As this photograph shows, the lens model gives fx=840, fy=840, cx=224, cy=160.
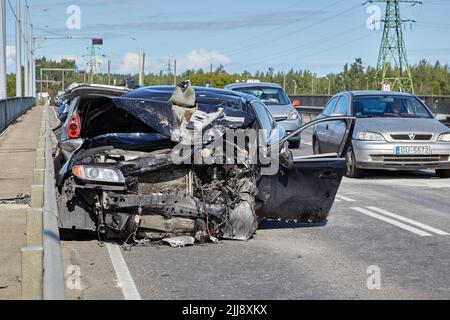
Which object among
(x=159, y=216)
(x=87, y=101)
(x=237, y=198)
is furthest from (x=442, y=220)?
(x=87, y=101)

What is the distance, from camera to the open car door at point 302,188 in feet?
27.7

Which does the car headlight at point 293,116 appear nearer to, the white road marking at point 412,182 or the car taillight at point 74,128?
the white road marking at point 412,182

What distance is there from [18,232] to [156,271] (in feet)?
8.45

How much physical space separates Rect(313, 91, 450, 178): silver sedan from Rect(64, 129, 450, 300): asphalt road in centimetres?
363

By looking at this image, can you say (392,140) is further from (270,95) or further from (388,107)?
(270,95)

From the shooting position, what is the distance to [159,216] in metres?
7.88

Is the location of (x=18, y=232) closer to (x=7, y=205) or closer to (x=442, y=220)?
(x=7, y=205)

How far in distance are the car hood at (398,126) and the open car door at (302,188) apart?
18.0 feet

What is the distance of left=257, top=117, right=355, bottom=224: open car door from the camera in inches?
333

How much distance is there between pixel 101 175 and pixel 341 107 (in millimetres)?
8517

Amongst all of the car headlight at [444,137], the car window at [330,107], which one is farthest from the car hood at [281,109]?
the car headlight at [444,137]

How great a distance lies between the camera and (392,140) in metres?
13.8

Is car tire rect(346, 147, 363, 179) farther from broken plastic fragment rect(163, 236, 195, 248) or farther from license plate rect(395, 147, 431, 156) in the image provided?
broken plastic fragment rect(163, 236, 195, 248)

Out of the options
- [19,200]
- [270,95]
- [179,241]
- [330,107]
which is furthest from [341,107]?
[179,241]
